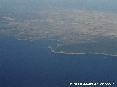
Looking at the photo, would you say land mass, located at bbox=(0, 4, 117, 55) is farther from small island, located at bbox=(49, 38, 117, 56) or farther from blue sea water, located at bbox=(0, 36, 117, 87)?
blue sea water, located at bbox=(0, 36, 117, 87)

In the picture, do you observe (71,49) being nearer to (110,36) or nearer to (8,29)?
(110,36)

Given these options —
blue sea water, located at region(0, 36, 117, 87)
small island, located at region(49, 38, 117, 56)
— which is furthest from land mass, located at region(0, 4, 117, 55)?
blue sea water, located at region(0, 36, 117, 87)

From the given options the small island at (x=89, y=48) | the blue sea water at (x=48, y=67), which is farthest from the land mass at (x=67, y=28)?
the blue sea water at (x=48, y=67)

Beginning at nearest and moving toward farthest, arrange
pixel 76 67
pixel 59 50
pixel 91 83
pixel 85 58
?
1. pixel 91 83
2. pixel 76 67
3. pixel 85 58
4. pixel 59 50

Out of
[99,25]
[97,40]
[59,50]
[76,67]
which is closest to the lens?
[76,67]

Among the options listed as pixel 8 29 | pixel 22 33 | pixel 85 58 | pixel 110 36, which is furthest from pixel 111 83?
pixel 8 29

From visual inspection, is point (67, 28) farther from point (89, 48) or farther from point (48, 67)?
point (48, 67)

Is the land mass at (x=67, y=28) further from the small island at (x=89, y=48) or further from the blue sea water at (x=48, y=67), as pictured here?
the blue sea water at (x=48, y=67)

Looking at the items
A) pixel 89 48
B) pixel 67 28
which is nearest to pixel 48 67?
pixel 89 48
